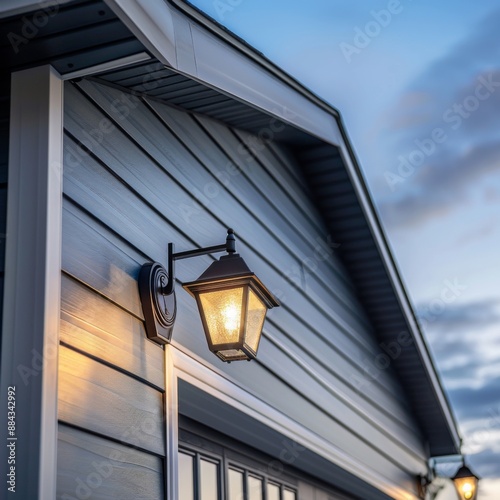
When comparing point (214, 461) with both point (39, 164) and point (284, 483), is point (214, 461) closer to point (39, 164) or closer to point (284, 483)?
point (284, 483)

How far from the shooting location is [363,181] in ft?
19.3

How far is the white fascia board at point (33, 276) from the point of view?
2.39 meters

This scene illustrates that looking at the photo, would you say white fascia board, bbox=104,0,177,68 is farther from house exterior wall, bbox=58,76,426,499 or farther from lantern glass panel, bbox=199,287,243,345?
lantern glass panel, bbox=199,287,243,345

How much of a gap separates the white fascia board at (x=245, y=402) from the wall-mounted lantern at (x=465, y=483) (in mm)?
2989

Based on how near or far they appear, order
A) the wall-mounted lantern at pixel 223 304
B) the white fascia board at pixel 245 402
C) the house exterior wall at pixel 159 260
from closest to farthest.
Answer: the house exterior wall at pixel 159 260
the wall-mounted lantern at pixel 223 304
the white fascia board at pixel 245 402

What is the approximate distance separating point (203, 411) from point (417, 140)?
8.91 ft

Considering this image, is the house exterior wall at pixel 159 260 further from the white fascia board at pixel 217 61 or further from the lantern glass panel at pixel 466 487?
the lantern glass panel at pixel 466 487

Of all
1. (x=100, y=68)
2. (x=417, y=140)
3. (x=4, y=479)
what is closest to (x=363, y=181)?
(x=417, y=140)

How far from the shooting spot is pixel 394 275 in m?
6.77

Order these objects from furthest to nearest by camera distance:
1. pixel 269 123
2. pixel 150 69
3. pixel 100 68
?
pixel 269 123 → pixel 150 69 → pixel 100 68

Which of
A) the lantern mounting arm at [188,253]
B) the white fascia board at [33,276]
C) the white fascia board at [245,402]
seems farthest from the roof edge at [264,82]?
the white fascia board at [245,402]

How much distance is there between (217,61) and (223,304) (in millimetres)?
1112

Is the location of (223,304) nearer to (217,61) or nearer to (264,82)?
(217,61)

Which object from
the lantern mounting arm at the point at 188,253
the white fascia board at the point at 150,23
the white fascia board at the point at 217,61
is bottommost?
the lantern mounting arm at the point at 188,253
